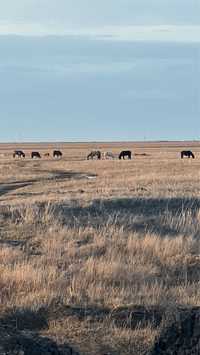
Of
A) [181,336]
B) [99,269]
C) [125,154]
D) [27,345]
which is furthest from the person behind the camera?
[125,154]

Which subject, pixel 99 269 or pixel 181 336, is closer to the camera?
pixel 181 336

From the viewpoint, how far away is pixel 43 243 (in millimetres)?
14305

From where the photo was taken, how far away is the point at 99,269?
1145cm

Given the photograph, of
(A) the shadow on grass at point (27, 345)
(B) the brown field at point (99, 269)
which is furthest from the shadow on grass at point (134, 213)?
(A) the shadow on grass at point (27, 345)

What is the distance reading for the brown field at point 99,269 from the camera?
809 centimetres

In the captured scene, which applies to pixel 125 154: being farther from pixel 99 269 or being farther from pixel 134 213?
pixel 99 269

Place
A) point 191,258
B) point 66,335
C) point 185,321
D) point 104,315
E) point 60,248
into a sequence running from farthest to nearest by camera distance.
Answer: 1. point 60,248
2. point 191,258
3. point 104,315
4. point 66,335
5. point 185,321

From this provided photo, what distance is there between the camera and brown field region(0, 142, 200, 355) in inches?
319

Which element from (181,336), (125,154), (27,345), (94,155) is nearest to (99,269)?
(181,336)

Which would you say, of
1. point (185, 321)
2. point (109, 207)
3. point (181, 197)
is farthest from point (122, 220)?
point (185, 321)

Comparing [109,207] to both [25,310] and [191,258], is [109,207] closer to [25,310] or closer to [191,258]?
[191,258]

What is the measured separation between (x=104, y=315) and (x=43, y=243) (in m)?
5.68

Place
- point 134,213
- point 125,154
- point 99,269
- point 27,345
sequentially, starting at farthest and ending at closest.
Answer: point 125,154, point 134,213, point 99,269, point 27,345

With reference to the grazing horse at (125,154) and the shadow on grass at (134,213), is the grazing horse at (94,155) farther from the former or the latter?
the shadow on grass at (134,213)
